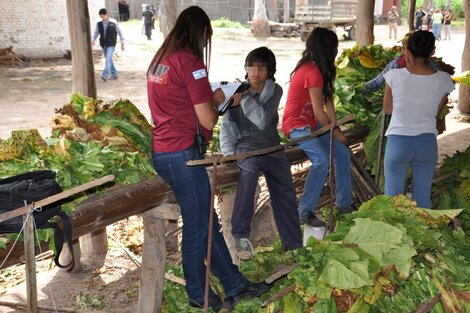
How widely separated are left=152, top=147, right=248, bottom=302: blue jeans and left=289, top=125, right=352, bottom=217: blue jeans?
1.30 meters

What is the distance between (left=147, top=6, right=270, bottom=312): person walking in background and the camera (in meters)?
3.62

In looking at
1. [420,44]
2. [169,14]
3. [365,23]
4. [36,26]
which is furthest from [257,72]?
[36,26]

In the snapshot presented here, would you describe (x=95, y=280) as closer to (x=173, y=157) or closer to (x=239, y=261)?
(x=239, y=261)

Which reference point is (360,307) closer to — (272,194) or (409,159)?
(272,194)

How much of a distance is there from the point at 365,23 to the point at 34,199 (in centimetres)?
791

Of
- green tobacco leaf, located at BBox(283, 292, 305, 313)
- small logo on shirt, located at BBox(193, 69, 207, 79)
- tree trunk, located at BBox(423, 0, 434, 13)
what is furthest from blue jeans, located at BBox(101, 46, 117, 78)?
tree trunk, located at BBox(423, 0, 434, 13)

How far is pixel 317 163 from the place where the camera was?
17.0 ft

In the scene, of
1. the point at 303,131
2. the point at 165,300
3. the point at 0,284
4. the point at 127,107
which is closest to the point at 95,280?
the point at 0,284

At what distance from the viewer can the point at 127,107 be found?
495 centimetres

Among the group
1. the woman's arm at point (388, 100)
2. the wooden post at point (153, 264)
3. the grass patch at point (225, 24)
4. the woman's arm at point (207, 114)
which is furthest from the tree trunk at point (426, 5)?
Answer: the woman's arm at point (207, 114)

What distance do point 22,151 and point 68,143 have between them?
324mm

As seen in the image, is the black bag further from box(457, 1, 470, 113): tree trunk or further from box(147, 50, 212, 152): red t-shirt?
box(457, 1, 470, 113): tree trunk

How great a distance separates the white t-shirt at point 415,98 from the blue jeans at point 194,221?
6.64ft

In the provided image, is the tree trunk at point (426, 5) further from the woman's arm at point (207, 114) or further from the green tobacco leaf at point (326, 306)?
the green tobacco leaf at point (326, 306)
